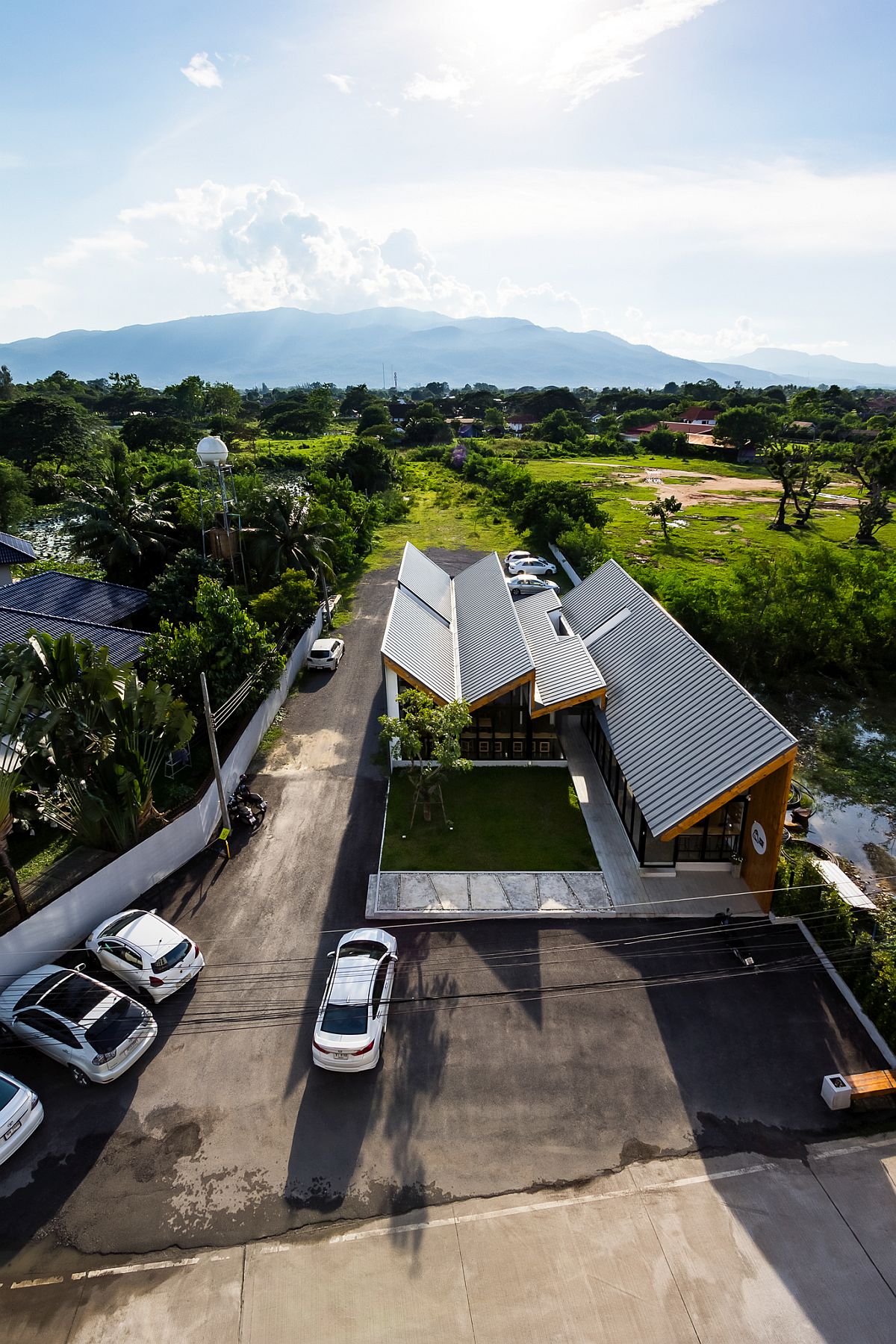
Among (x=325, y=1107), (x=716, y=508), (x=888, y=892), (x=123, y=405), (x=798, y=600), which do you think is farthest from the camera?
(x=123, y=405)

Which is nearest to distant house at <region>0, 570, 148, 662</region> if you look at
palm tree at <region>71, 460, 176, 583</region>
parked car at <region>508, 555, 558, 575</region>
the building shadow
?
palm tree at <region>71, 460, 176, 583</region>

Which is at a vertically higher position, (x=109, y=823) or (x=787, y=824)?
(x=109, y=823)

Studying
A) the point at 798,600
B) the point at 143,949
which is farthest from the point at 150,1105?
the point at 798,600

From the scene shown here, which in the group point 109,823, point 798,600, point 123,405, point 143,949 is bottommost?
point 143,949

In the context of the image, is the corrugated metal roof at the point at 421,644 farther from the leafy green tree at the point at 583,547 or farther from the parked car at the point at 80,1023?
the leafy green tree at the point at 583,547

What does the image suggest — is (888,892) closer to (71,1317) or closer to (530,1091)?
(530,1091)
